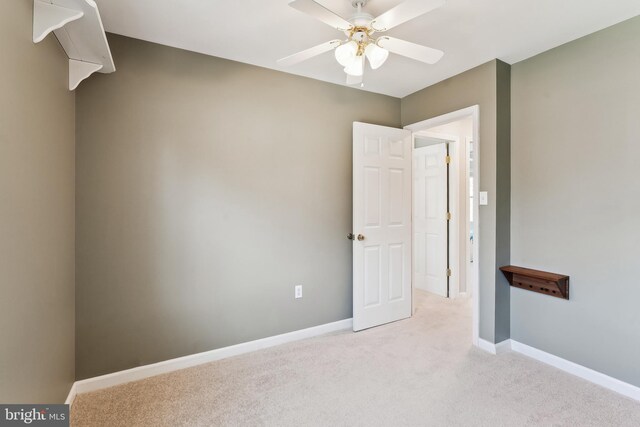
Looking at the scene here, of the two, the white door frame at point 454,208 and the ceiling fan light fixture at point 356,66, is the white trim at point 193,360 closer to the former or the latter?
the white door frame at point 454,208

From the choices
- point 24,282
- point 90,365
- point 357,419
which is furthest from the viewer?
point 90,365

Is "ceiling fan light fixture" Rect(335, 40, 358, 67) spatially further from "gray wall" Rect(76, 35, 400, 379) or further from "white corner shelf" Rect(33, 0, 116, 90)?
"white corner shelf" Rect(33, 0, 116, 90)

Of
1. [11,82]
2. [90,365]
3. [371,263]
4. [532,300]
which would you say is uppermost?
[11,82]

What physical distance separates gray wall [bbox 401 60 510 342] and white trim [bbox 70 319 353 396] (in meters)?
1.30

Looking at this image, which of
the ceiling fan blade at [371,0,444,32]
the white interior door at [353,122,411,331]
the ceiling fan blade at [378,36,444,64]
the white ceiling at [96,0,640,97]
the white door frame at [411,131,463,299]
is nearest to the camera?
the ceiling fan blade at [371,0,444,32]

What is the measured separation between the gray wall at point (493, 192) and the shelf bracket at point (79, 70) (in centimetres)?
284

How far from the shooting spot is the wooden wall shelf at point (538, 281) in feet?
7.65

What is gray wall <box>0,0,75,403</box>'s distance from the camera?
1.17 m

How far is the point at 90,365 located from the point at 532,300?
332cm

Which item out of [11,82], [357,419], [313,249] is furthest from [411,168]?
[11,82]

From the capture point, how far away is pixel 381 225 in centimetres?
317

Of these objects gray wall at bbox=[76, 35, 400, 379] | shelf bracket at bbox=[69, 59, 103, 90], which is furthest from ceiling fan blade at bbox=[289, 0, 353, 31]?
shelf bracket at bbox=[69, 59, 103, 90]

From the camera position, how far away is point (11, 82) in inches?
47.7

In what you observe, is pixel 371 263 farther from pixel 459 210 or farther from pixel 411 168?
pixel 459 210
